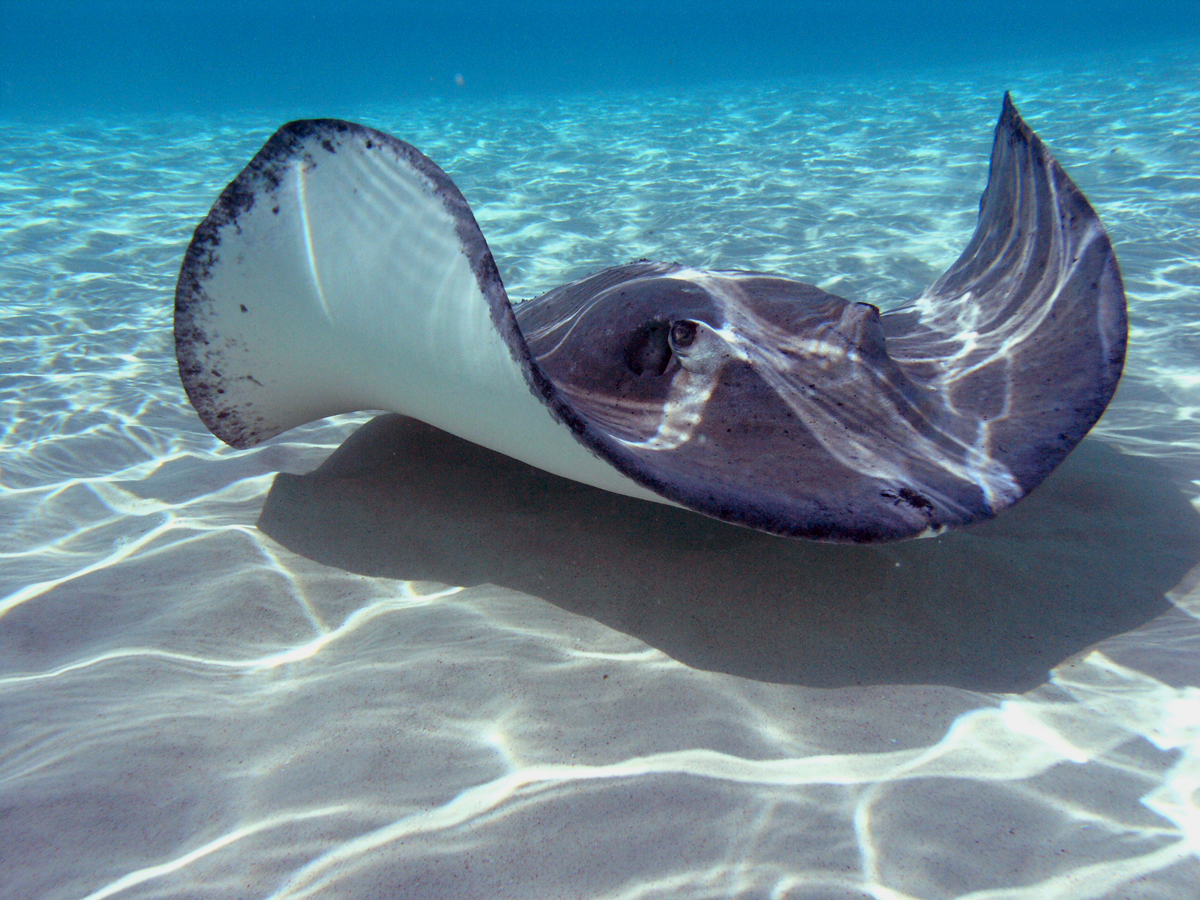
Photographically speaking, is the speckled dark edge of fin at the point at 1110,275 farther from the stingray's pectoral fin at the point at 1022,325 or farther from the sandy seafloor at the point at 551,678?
the sandy seafloor at the point at 551,678

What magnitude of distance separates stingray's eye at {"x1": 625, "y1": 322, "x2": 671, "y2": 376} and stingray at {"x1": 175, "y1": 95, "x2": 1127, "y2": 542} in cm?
1

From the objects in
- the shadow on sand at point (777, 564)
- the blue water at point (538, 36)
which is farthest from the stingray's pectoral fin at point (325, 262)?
the blue water at point (538, 36)

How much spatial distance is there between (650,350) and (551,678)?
1423 mm

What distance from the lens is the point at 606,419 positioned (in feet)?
8.04

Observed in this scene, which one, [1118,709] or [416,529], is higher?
[1118,709]

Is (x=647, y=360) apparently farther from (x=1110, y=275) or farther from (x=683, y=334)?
(x=1110, y=275)

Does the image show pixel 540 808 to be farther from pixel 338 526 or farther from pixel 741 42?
pixel 741 42

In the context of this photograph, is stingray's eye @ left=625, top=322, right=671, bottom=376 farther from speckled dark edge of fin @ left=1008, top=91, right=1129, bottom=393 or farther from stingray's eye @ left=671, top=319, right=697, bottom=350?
speckled dark edge of fin @ left=1008, top=91, right=1129, bottom=393

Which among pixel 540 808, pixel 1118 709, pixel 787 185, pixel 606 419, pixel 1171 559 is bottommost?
pixel 540 808

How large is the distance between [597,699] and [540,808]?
0.42 meters

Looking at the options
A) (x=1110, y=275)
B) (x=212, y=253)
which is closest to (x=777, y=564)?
(x=1110, y=275)

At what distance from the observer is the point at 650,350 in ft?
9.21

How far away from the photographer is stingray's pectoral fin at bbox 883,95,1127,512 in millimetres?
2385

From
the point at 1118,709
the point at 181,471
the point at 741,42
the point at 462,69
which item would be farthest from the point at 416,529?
the point at 741,42
